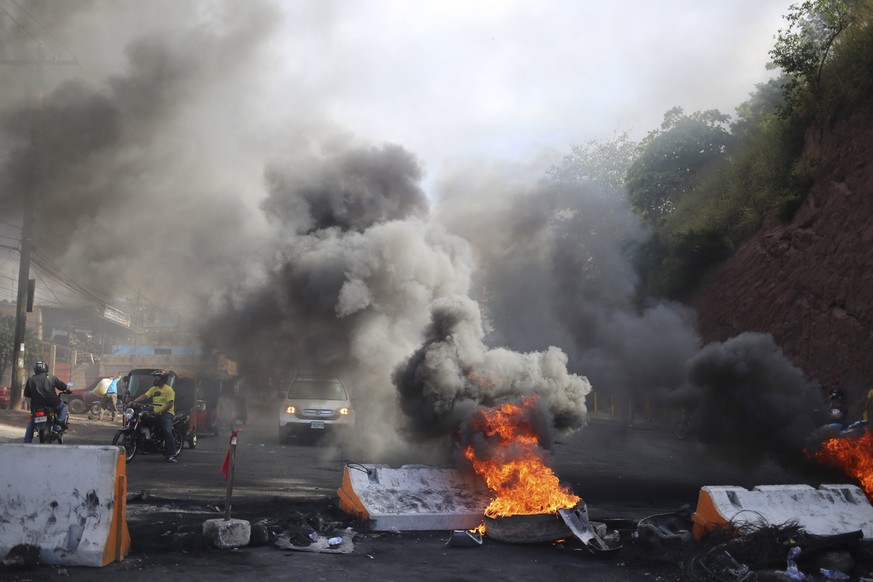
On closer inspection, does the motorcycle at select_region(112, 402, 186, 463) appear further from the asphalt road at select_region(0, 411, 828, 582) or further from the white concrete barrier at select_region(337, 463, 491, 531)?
the white concrete barrier at select_region(337, 463, 491, 531)

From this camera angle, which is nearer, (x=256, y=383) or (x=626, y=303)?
(x=256, y=383)

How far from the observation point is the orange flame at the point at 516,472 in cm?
766

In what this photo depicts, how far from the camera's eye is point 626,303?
2519cm

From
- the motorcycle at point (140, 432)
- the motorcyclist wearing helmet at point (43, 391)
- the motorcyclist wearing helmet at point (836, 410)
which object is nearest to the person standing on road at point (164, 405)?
the motorcycle at point (140, 432)

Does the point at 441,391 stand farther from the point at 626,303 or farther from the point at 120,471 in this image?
the point at 626,303

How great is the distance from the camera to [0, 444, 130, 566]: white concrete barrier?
5.78 meters

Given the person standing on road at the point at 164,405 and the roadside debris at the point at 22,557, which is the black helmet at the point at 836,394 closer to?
the person standing on road at the point at 164,405

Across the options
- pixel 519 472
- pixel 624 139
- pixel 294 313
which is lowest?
pixel 519 472

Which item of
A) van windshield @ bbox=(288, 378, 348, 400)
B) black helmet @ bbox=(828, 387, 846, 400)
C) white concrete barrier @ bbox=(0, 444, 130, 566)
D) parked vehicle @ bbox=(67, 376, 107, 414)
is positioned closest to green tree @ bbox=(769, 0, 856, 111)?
black helmet @ bbox=(828, 387, 846, 400)

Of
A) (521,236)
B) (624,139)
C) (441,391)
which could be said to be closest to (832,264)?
(521,236)

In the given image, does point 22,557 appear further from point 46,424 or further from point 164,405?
point 164,405

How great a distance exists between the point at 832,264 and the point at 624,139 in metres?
21.3

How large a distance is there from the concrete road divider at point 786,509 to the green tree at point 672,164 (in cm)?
2115

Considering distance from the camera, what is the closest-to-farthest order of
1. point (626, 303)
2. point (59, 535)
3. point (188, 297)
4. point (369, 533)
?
point (59, 535)
point (369, 533)
point (188, 297)
point (626, 303)
